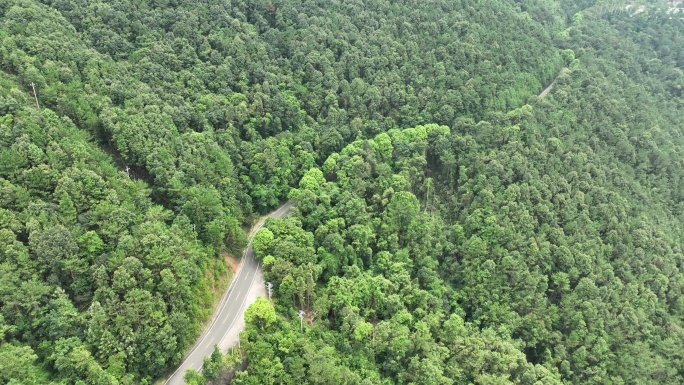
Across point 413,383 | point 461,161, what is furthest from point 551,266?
point 413,383

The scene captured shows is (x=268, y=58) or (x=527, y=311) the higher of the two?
(x=268, y=58)

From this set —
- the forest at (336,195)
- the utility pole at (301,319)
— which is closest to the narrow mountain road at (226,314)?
the forest at (336,195)

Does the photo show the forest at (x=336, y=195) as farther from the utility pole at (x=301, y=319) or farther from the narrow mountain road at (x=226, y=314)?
the narrow mountain road at (x=226, y=314)

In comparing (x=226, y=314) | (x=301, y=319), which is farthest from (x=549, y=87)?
(x=226, y=314)

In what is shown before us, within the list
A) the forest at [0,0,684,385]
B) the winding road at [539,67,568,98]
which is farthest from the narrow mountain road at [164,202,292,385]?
the winding road at [539,67,568,98]

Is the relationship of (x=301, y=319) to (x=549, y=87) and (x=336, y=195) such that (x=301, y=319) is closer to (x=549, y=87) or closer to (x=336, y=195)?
(x=336, y=195)

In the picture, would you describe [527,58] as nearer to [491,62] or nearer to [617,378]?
[491,62]
